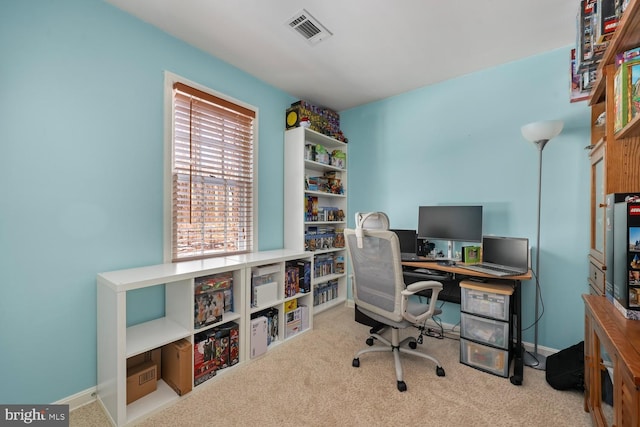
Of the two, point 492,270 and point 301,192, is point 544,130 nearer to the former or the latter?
point 492,270

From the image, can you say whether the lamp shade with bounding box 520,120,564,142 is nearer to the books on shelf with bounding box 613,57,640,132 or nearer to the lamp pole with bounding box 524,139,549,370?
the lamp pole with bounding box 524,139,549,370

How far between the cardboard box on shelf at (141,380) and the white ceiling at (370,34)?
251cm

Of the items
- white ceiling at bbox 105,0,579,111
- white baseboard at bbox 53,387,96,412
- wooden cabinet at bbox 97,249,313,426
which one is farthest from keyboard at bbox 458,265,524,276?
white baseboard at bbox 53,387,96,412

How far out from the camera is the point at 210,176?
7.93ft

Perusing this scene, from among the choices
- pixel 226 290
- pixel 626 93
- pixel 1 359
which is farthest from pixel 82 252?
pixel 626 93

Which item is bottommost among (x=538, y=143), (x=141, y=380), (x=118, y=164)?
(x=141, y=380)

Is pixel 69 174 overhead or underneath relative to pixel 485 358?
overhead

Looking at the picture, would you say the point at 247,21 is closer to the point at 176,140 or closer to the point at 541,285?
the point at 176,140

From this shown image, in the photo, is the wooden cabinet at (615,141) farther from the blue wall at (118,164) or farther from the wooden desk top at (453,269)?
the blue wall at (118,164)

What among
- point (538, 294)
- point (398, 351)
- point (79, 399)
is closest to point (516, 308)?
point (538, 294)

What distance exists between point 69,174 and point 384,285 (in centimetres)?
224

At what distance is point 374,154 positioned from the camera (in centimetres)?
343

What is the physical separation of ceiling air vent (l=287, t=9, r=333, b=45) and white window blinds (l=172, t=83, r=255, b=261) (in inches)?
36.1

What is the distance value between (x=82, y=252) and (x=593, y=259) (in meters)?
3.45
